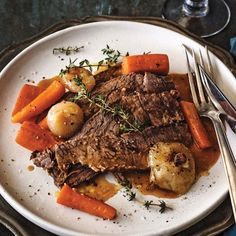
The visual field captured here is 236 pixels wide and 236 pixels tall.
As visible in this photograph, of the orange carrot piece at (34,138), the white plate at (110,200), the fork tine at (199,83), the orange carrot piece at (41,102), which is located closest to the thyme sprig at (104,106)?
the orange carrot piece at (41,102)

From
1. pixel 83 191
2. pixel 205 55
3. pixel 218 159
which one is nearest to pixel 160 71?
pixel 205 55

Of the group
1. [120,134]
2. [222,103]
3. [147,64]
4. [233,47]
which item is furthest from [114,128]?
[233,47]

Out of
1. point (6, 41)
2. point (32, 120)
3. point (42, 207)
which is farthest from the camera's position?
point (6, 41)

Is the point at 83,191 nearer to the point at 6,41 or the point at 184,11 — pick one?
the point at 6,41

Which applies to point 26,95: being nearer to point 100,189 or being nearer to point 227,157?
point 100,189

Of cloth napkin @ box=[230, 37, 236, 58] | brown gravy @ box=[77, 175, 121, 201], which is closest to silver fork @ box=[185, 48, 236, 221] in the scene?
cloth napkin @ box=[230, 37, 236, 58]
